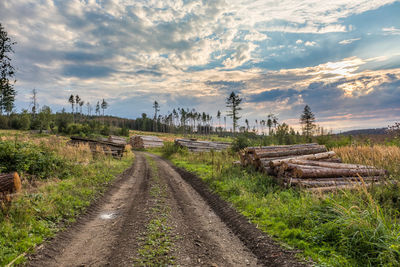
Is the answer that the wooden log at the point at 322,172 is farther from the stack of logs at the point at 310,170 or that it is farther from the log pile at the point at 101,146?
the log pile at the point at 101,146

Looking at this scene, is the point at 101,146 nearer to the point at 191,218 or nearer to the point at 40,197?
the point at 40,197

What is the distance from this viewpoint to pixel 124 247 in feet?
15.4

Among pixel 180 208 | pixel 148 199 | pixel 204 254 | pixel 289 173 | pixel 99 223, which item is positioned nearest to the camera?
pixel 204 254

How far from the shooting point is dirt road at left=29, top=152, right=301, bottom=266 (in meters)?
4.26

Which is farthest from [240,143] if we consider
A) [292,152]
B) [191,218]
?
[191,218]

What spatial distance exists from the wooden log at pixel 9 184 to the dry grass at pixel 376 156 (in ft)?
40.8

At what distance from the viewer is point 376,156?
10.8m

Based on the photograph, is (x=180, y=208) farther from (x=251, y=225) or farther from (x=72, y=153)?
(x=72, y=153)

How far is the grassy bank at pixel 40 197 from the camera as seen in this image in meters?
4.79

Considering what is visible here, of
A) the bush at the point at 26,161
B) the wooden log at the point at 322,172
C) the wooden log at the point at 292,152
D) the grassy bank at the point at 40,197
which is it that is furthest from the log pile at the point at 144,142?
the wooden log at the point at 322,172

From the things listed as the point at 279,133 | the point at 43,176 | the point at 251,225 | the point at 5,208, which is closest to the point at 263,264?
the point at 251,225

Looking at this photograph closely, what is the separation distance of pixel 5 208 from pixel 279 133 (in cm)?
1949

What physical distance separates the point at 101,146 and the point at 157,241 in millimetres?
18014

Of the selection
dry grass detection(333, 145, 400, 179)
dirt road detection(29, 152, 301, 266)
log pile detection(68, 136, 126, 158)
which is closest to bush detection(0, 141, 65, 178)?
dirt road detection(29, 152, 301, 266)
